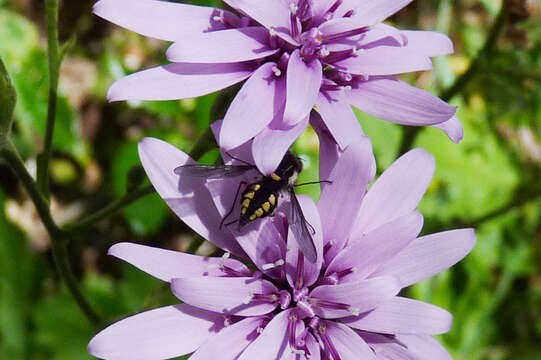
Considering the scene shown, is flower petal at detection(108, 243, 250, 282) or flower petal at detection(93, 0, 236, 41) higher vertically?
flower petal at detection(93, 0, 236, 41)

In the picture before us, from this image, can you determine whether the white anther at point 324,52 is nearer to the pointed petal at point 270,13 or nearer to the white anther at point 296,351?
the pointed petal at point 270,13

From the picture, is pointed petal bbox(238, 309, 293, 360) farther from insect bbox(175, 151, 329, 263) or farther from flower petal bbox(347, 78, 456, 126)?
flower petal bbox(347, 78, 456, 126)

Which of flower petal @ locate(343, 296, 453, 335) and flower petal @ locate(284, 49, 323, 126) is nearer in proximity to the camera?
flower petal @ locate(284, 49, 323, 126)

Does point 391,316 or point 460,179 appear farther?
point 460,179

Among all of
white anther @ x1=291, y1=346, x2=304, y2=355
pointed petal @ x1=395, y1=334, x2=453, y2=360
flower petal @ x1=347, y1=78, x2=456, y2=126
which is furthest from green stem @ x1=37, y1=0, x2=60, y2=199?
pointed petal @ x1=395, y1=334, x2=453, y2=360

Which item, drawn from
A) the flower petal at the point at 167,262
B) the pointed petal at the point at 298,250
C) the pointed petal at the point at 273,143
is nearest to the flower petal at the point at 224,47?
the pointed petal at the point at 273,143

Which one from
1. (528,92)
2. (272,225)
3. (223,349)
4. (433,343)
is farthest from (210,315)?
(528,92)

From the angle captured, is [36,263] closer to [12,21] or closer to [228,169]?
[12,21]
